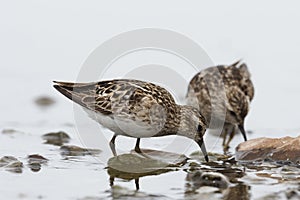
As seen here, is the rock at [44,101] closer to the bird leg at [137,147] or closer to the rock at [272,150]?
the bird leg at [137,147]

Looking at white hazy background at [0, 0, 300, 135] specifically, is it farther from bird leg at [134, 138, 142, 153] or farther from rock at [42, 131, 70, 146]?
bird leg at [134, 138, 142, 153]

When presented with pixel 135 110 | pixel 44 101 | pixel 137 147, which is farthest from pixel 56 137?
pixel 44 101

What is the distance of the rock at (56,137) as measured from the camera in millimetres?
9743

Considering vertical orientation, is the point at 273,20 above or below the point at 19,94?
above

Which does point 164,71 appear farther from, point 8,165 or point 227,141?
point 8,165

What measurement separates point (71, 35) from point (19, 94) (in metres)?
4.29

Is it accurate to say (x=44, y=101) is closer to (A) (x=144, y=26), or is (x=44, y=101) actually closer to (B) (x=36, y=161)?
(B) (x=36, y=161)

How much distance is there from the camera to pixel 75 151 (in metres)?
9.07

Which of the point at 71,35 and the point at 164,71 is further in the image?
the point at 71,35

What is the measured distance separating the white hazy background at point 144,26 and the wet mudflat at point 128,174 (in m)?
2.87

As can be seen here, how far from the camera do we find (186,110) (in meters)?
9.20

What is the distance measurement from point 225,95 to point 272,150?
2.61m

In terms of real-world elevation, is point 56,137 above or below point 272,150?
above

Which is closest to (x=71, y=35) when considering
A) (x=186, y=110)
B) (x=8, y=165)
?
(x=186, y=110)
